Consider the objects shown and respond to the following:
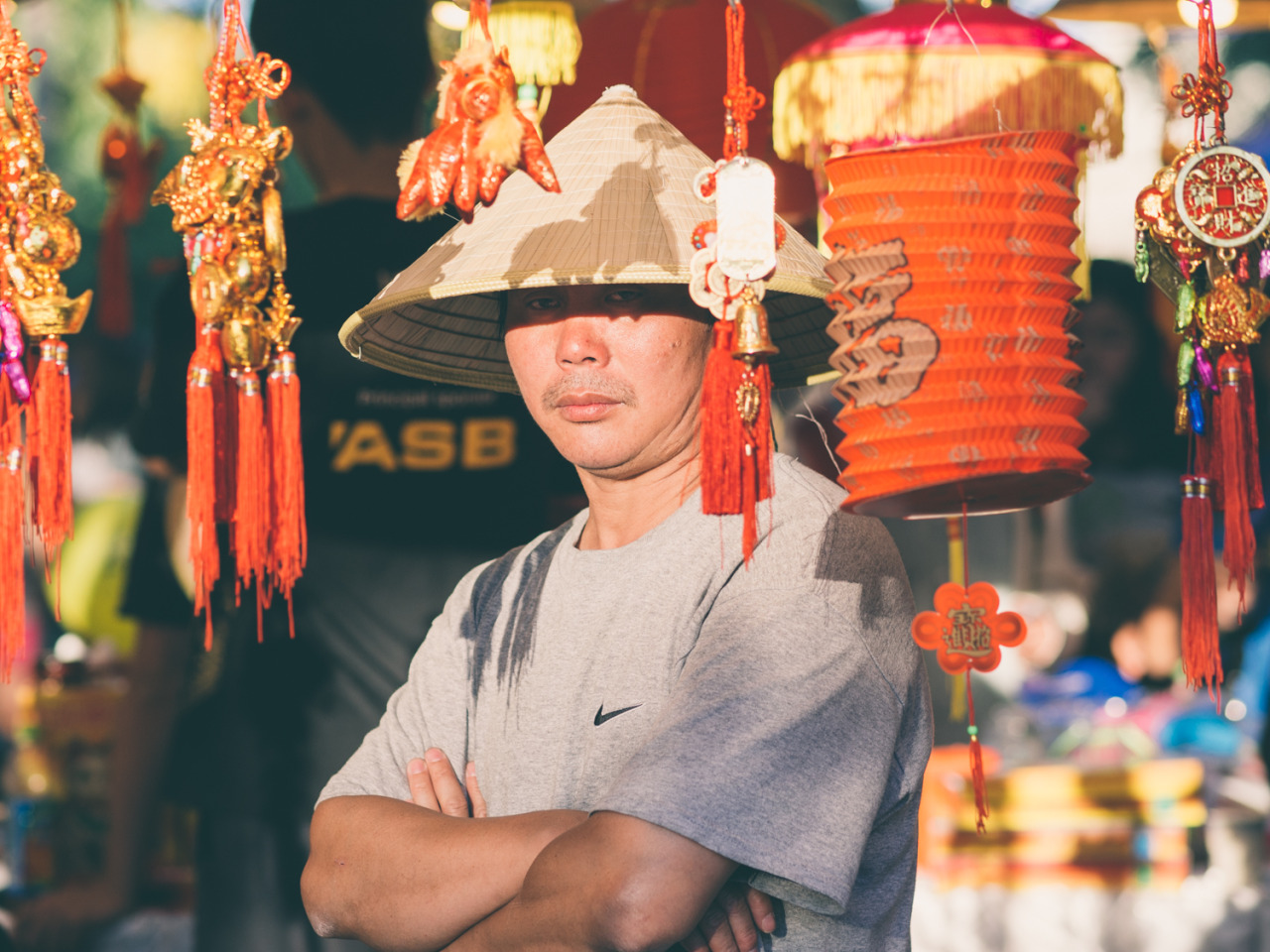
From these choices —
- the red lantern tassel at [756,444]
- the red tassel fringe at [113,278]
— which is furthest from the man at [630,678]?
the red tassel fringe at [113,278]

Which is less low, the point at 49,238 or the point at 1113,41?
the point at 1113,41

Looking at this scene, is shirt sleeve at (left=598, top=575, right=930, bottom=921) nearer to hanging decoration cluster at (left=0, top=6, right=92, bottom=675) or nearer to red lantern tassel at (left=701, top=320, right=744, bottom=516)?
red lantern tassel at (left=701, top=320, right=744, bottom=516)

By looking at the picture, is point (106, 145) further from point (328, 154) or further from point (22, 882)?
point (22, 882)

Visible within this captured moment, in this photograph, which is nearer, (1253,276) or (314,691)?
(1253,276)

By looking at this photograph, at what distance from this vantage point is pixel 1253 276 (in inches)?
61.1

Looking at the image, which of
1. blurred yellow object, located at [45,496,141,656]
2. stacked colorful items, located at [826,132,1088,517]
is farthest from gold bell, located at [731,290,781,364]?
blurred yellow object, located at [45,496,141,656]

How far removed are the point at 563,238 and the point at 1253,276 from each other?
759 mm

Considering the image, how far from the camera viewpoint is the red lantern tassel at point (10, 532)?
167cm

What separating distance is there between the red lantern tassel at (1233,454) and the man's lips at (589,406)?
25.8 inches

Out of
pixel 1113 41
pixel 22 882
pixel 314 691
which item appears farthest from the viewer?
pixel 1113 41

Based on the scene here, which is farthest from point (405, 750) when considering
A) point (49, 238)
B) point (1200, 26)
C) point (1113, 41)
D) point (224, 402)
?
point (1113, 41)

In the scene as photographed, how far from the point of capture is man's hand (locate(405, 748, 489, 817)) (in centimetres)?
167

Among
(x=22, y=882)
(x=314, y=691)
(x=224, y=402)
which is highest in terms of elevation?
(x=224, y=402)

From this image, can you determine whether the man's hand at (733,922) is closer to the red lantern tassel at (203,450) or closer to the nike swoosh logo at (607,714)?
the nike swoosh logo at (607,714)
